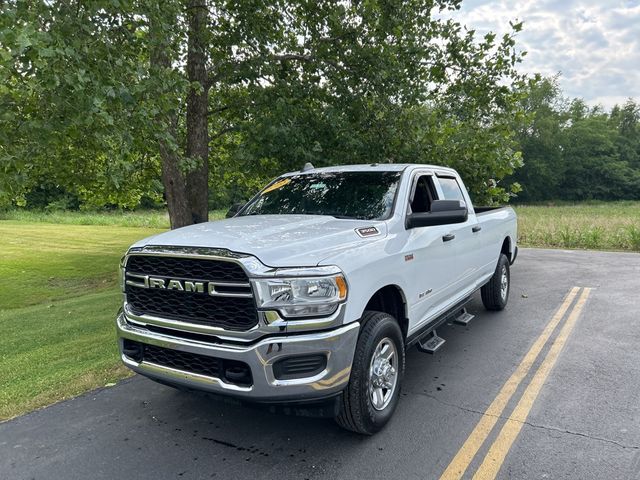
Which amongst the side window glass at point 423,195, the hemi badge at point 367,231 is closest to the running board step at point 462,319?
the side window glass at point 423,195

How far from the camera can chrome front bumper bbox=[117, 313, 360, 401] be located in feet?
9.34

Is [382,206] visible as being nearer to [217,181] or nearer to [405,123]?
[405,123]

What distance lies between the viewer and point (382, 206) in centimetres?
418

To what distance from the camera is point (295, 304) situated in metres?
2.88

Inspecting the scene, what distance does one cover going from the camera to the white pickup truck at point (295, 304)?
9.46 ft

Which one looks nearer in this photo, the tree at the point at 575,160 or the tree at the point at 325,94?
the tree at the point at 325,94

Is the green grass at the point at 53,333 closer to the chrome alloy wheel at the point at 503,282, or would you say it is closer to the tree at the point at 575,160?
the chrome alloy wheel at the point at 503,282

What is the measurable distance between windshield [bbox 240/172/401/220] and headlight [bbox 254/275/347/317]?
125cm

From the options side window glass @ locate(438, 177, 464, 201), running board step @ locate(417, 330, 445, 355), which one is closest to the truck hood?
running board step @ locate(417, 330, 445, 355)

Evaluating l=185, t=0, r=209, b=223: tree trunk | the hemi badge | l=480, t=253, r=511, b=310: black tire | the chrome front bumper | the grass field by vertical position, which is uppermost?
l=185, t=0, r=209, b=223: tree trunk

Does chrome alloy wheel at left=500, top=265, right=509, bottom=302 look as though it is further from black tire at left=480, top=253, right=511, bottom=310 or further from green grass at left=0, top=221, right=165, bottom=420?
green grass at left=0, top=221, right=165, bottom=420

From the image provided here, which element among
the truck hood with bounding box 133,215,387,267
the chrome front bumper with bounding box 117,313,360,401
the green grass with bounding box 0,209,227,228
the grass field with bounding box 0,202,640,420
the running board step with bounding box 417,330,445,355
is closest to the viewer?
the chrome front bumper with bounding box 117,313,360,401

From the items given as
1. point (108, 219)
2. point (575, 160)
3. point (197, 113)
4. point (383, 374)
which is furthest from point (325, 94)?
point (575, 160)

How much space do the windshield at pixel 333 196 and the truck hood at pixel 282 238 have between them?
0.29 meters
